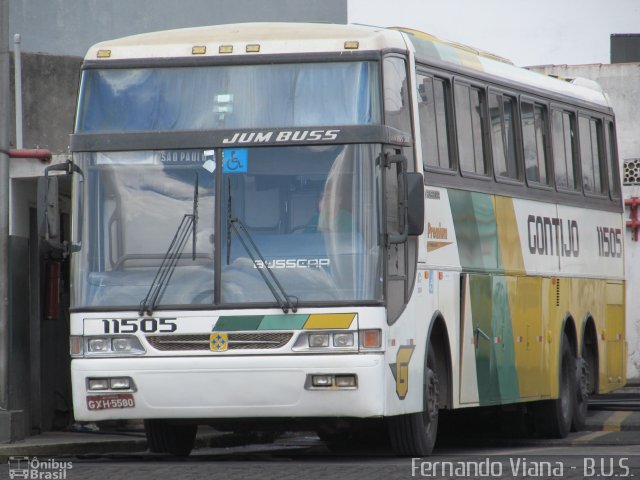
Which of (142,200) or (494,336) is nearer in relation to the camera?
(142,200)

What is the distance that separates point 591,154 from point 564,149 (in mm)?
1277

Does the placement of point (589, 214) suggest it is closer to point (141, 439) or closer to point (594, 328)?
point (594, 328)

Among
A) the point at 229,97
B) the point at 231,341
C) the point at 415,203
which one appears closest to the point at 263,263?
the point at 231,341

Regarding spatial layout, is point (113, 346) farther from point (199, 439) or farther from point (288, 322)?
point (199, 439)

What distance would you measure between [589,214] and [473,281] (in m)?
4.44

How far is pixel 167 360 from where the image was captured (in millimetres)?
12523

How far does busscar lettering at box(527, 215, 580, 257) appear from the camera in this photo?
1691 centimetres

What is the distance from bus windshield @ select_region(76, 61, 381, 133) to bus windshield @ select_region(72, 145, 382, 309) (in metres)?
0.29

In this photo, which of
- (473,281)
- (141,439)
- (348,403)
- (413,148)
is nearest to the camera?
(348,403)

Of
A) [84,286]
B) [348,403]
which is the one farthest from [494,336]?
[84,286]

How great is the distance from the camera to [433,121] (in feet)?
47.2

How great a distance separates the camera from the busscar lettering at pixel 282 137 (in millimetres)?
12688

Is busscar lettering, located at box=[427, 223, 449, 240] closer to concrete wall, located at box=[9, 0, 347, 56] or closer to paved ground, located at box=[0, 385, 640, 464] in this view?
paved ground, located at box=[0, 385, 640, 464]

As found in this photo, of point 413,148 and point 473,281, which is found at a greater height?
point 413,148
